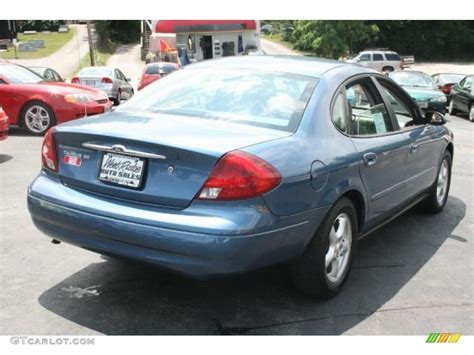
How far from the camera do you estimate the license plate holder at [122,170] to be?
3.15 meters

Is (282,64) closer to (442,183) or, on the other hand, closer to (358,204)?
(358,204)

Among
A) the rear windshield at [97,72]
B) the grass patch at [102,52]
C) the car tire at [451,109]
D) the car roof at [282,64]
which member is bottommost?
the grass patch at [102,52]

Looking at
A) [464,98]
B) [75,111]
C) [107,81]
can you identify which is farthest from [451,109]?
[75,111]

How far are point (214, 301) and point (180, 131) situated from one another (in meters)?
1.15

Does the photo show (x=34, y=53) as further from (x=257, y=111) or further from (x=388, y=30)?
(x=257, y=111)

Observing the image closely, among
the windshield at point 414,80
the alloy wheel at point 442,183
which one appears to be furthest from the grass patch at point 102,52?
the alloy wheel at point 442,183

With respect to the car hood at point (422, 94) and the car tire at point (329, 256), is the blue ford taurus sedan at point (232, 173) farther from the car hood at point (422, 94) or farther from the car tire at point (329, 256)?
the car hood at point (422, 94)

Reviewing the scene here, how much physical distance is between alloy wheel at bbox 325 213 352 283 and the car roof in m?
1.04

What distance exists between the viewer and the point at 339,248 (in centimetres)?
375

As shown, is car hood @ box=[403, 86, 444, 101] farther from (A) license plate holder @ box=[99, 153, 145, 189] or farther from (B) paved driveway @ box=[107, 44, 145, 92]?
(B) paved driveway @ box=[107, 44, 145, 92]

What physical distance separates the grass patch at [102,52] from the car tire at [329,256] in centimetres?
4165

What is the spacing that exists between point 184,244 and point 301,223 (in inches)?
29.1

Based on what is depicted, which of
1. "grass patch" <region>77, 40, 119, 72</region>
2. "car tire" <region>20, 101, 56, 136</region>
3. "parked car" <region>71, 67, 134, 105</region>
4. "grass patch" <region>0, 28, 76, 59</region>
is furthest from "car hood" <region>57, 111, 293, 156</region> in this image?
"grass patch" <region>77, 40, 119, 72</region>

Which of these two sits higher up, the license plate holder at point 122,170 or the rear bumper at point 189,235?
the license plate holder at point 122,170
